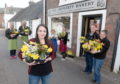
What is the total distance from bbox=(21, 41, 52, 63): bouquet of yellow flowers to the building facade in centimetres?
384

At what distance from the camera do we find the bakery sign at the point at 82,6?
6.48 meters

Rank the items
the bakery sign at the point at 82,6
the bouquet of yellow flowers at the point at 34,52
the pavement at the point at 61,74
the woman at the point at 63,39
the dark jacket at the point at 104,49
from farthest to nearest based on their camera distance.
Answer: the woman at the point at 63,39, the bakery sign at the point at 82,6, the pavement at the point at 61,74, the dark jacket at the point at 104,49, the bouquet of yellow flowers at the point at 34,52

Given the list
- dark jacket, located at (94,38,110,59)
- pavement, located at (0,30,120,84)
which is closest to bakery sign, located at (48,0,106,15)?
dark jacket, located at (94,38,110,59)

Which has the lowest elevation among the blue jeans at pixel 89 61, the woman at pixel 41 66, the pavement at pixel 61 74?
the pavement at pixel 61 74

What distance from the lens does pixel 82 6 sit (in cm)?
753

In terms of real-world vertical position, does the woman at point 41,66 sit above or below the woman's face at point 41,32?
below

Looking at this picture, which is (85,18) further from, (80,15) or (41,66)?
(41,66)

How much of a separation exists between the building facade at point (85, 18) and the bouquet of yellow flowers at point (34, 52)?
12.6 feet

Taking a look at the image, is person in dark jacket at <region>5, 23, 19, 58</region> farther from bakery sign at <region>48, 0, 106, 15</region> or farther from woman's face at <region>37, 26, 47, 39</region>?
woman's face at <region>37, 26, 47, 39</region>

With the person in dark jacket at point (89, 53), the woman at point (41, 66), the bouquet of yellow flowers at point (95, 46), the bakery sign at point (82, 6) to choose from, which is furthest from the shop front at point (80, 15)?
the woman at point (41, 66)

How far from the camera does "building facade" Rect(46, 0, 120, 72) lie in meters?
5.92

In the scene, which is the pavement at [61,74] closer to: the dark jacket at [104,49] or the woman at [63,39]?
the woman at [63,39]

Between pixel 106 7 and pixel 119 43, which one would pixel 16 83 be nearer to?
pixel 119 43

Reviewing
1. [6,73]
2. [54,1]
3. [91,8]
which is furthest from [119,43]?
[54,1]
